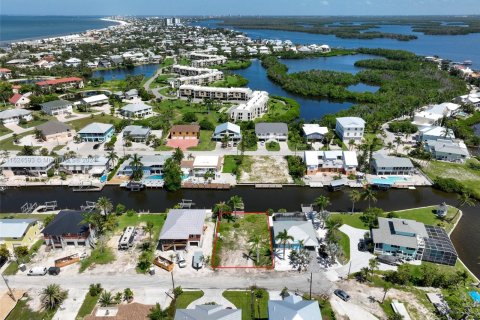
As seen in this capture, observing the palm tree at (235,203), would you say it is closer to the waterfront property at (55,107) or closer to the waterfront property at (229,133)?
the waterfront property at (229,133)

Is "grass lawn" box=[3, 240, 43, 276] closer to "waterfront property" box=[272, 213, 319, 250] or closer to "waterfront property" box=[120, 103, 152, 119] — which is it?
"waterfront property" box=[272, 213, 319, 250]

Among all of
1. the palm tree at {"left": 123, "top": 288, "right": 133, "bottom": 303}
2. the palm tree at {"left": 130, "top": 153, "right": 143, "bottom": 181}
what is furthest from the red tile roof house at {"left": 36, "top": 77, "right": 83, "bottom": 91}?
the palm tree at {"left": 123, "top": 288, "right": 133, "bottom": 303}

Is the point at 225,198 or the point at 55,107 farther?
the point at 55,107

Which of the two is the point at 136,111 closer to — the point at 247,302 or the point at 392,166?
the point at 392,166

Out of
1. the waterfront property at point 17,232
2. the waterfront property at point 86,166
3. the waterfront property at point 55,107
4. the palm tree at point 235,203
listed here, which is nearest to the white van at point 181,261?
the palm tree at point 235,203

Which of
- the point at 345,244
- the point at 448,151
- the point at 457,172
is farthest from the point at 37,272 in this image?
the point at 448,151
